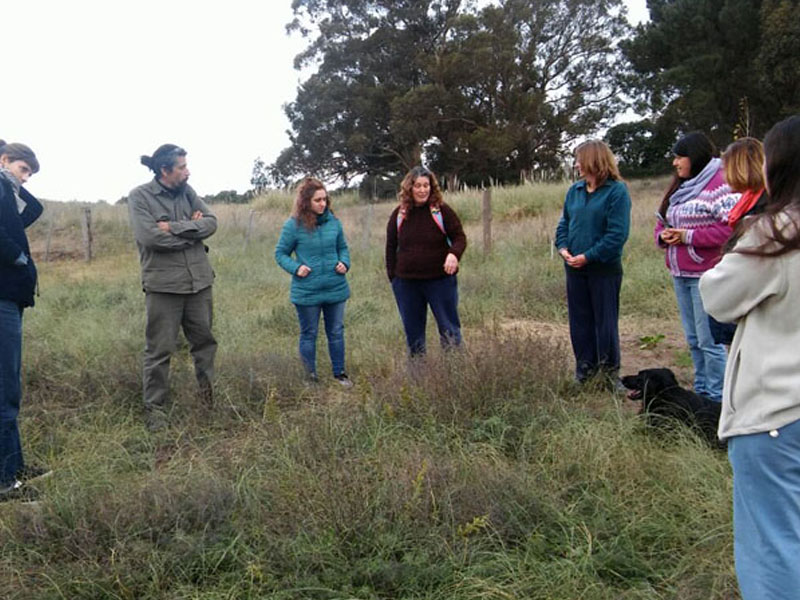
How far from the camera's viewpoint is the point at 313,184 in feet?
17.4

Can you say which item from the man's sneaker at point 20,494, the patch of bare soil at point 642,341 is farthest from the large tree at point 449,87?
the man's sneaker at point 20,494

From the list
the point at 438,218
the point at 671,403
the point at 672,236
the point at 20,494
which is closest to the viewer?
the point at 20,494

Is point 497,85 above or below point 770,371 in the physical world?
above

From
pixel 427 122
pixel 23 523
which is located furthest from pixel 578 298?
pixel 427 122

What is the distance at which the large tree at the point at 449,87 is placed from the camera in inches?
1320

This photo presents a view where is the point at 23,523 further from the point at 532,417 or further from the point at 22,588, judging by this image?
the point at 532,417

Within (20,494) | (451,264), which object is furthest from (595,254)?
(20,494)

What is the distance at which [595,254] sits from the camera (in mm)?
4324

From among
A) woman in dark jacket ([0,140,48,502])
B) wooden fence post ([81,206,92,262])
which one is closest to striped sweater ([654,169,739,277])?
woman in dark jacket ([0,140,48,502])

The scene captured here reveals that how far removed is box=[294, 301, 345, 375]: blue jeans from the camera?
208 inches

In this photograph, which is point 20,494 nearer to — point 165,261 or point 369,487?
point 165,261

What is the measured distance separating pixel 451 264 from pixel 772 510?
321cm

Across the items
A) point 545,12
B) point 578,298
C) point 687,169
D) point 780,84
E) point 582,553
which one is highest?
point 545,12

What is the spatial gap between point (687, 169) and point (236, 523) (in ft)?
11.5
